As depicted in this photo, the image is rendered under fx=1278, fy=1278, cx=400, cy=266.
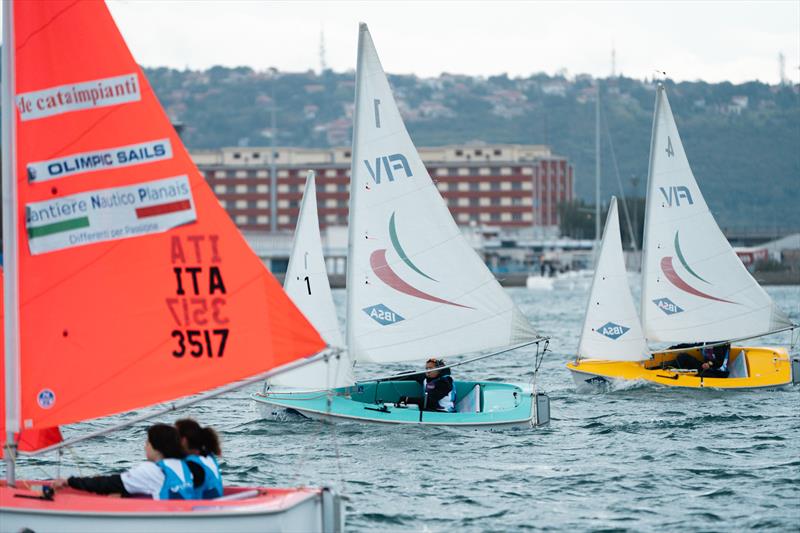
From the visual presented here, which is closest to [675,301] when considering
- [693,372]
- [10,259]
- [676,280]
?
[676,280]

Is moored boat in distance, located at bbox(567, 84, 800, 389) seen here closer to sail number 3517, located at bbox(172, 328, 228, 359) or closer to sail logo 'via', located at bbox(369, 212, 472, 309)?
sail logo 'via', located at bbox(369, 212, 472, 309)

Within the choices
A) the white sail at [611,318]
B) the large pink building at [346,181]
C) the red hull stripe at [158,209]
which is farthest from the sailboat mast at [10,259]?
the large pink building at [346,181]

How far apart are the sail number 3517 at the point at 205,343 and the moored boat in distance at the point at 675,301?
51.0 ft

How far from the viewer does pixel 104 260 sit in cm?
1089

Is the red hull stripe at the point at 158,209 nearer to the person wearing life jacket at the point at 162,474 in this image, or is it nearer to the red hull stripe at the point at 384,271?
the person wearing life jacket at the point at 162,474

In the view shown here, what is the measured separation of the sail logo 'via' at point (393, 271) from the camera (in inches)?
773

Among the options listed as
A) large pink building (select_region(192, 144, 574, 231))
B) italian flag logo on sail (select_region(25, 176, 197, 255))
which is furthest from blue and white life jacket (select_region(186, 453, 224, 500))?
large pink building (select_region(192, 144, 574, 231))

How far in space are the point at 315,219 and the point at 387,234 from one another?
1.80 m

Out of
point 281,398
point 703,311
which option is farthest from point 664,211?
point 281,398

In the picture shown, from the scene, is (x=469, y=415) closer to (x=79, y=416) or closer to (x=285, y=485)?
(x=285, y=485)

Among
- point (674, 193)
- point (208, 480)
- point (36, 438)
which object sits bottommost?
point (208, 480)

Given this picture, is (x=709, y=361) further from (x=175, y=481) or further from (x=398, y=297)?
(x=175, y=481)

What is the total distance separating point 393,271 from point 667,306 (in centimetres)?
906

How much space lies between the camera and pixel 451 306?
19859 millimetres
